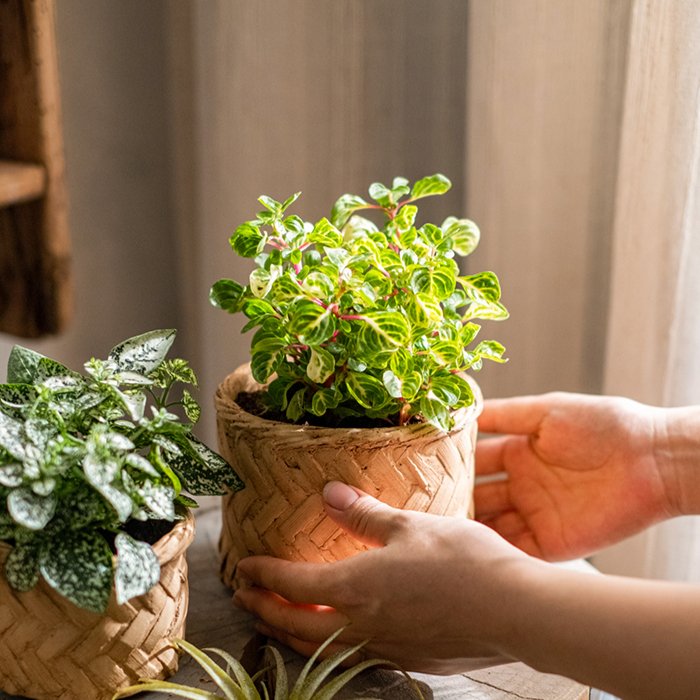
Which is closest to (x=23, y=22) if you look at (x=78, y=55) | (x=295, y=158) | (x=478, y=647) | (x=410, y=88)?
(x=78, y=55)

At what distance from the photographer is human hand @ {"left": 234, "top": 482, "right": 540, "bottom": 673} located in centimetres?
75

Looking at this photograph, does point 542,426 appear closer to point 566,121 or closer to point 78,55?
point 566,121

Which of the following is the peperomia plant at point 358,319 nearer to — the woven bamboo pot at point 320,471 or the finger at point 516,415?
the woven bamboo pot at point 320,471

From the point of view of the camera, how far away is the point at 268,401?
0.91 metres

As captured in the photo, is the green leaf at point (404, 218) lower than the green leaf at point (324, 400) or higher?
higher

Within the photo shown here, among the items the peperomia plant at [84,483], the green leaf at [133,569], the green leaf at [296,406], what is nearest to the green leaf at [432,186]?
the green leaf at [296,406]

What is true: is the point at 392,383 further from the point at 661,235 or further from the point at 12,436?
the point at 661,235

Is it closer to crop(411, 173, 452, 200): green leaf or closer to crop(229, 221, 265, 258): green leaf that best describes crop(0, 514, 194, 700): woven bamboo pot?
crop(229, 221, 265, 258): green leaf

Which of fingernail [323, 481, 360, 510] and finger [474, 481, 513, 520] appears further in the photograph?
finger [474, 481, 513, 520]

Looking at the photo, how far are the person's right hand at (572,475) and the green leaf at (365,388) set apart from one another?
37 centimetres

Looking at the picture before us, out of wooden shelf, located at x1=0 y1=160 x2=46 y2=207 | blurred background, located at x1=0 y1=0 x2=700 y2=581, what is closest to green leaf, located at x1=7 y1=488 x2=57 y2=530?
wooden shelf, located at x1=0 y1=160 x2=46 y2=207

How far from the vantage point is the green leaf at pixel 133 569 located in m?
0.67

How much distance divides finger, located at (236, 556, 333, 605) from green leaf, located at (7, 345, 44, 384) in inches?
Answer: 11.3

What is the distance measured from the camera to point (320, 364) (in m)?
0.78
